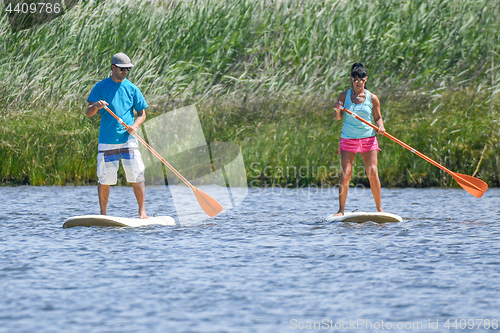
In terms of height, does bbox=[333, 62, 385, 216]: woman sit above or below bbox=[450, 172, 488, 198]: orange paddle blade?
above

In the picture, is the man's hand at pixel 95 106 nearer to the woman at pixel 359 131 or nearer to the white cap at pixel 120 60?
the white cap at pixel 120 60

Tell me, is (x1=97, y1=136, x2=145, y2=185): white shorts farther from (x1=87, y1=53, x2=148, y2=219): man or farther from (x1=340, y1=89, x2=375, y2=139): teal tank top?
(x1=340, y1=89, x2=375, y2=139): teal tank top

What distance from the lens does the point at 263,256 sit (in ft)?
21.6

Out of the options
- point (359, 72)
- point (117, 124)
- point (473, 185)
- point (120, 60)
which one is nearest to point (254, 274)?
point (117, 124)

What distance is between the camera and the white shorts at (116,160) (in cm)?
796

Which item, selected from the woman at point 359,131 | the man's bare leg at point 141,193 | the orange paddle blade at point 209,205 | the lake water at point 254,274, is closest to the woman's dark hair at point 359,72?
the woman at point 359,131

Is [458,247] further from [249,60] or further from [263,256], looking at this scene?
[249,60]

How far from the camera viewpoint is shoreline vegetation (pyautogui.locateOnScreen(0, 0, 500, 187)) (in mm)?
12156

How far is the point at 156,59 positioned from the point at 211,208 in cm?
731

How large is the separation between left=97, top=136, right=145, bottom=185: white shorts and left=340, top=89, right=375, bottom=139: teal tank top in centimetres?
214

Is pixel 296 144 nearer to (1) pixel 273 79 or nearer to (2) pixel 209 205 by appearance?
(1) pixel 273 79

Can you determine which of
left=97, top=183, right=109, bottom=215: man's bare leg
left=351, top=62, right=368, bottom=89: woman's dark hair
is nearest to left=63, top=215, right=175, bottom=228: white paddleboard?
left=97, top=183, right=109, bottom=215: man's bare leg

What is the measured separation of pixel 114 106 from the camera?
7.88 m

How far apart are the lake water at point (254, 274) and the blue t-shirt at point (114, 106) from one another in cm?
93
